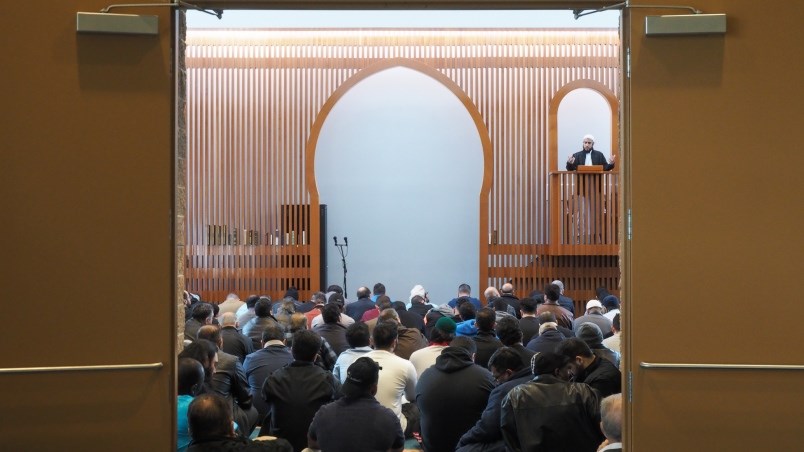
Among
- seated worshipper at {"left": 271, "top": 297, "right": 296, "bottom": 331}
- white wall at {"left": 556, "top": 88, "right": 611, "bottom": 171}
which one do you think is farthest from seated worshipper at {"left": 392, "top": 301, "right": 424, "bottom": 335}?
white wall at {"left": 556, "top": 88, "right": 611, "bottom": 171}

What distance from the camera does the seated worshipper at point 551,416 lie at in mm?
4004

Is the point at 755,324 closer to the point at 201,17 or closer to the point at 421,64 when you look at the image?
the point at 421,64

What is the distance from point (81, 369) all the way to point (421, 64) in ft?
30.8

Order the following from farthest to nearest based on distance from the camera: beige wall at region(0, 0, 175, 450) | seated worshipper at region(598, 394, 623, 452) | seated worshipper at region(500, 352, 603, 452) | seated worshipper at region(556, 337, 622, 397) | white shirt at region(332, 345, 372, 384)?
white shirt at region(332, 345, 372, 384)
seated worshipper at region(556, 337, 622, 397)
seated worshipper at region(500, 352, 603, 452)
seated worshipper at region(598, 394, 623, 452)
beige wall at region(0, 0, 175, 450)

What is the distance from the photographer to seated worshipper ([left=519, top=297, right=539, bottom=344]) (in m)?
7.09

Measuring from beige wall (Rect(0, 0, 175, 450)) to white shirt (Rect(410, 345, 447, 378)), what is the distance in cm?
255

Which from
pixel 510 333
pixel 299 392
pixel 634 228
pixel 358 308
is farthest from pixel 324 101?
pixel 634 228

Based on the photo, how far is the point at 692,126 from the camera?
3531mm

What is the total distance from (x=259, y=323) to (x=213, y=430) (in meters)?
3.91

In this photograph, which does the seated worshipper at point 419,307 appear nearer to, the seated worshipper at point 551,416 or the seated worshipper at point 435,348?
the seated worshipper at point 435,348

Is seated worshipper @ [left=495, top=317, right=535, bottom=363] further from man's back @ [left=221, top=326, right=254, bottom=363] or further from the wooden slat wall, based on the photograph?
the wooden slat wall

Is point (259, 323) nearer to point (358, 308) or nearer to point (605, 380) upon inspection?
point (358, 308)

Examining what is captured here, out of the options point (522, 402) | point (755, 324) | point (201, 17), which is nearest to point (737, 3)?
point (755, 324)

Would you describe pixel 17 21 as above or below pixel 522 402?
above
